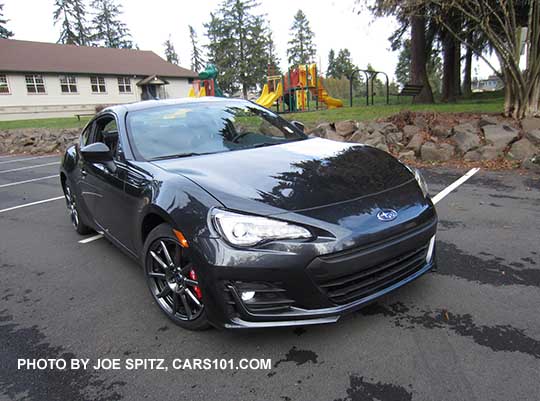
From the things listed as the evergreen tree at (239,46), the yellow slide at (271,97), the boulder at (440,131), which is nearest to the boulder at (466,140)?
the boulder at (440,131)

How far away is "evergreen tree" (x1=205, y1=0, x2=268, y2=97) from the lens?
53.3 metres

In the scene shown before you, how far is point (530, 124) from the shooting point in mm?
7785

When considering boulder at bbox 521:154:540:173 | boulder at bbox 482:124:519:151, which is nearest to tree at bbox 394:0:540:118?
boulder at bbox 482:124:519:151

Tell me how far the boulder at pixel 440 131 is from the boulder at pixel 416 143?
0.32 metres

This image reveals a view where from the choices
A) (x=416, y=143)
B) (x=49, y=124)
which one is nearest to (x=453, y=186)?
(x=416, y=143)

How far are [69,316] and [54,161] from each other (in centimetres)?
1128

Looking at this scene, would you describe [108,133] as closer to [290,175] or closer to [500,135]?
[290,175]

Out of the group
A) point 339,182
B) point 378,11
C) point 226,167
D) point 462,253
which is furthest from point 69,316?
point 378,11

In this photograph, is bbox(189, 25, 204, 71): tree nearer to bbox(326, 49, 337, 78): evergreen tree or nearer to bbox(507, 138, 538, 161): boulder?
bbox(326, 49, 337, 78): evergreen tree

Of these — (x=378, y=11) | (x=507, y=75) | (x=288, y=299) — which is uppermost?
(x=378, y=11)

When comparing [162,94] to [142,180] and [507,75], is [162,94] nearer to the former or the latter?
[507,75]

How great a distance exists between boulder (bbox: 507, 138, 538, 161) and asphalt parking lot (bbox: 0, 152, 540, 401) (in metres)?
3.63

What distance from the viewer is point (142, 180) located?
293cm

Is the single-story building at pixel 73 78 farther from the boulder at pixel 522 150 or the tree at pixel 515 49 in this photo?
the boulder at pixel 522 150
